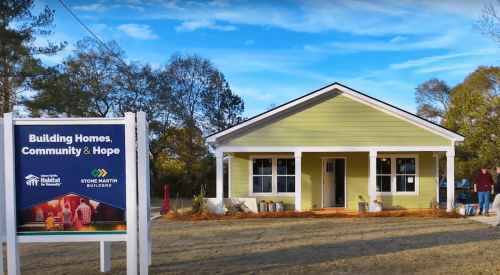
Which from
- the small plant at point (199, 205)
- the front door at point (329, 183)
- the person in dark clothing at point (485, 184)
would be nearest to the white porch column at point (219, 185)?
the small plant at point (199, 205)

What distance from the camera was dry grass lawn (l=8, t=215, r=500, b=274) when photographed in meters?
7.41

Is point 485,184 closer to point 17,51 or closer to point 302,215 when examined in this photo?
point 302,215

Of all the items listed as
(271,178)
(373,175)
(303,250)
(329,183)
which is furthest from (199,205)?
(303,250)

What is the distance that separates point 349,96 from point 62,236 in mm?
12168

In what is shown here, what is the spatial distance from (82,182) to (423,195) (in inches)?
553

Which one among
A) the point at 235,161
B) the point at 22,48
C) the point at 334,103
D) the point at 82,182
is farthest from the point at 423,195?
the point at 22,48

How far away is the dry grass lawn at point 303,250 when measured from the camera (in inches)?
292

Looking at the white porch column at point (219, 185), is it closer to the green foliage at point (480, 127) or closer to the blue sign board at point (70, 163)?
the blue sign board at point (70, 163)

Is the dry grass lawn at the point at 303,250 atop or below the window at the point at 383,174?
below

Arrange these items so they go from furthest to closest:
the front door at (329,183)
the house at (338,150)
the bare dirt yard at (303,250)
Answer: the front door at (329,183) < the house at (338,150) < the bare dirt yard at (303,250)

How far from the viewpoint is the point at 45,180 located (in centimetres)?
652

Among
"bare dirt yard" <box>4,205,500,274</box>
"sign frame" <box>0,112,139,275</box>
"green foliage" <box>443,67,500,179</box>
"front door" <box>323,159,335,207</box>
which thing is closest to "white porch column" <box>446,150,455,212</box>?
"bare dirt yard" <box>4,205,500,274</box>

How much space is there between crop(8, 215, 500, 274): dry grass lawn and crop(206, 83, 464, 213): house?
366 cm

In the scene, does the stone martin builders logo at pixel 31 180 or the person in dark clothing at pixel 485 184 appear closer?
the stone martin builders logo at pixel 31 180
